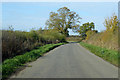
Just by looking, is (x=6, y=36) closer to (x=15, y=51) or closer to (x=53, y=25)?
(x=15, y=51)

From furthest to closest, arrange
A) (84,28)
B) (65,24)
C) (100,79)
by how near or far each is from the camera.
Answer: (84,28), (65,24), (100,79)

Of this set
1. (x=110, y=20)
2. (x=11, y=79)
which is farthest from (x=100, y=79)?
(x=110, y=20)

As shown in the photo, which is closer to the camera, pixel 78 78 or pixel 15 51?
pixel 78 78

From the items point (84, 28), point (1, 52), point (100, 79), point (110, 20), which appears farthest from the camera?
point (84, 28)

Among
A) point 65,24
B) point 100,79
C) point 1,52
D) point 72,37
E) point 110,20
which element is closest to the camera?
point 100,79

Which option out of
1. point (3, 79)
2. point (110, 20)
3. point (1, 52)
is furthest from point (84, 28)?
point (3, 79)

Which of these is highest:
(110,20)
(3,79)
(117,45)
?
(110,20)

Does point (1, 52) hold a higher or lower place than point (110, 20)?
lower

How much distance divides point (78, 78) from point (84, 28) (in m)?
73.8

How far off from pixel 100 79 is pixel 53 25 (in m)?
63.1

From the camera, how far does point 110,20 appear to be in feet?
119

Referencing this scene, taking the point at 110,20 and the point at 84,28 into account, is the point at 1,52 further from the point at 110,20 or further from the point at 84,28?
the point at 84,28

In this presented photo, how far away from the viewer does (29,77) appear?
7641 mm

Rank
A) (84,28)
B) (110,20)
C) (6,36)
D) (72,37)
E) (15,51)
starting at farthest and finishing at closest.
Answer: (72,37)
(84,28)
(110,20)
(15,51)
(6,36)
